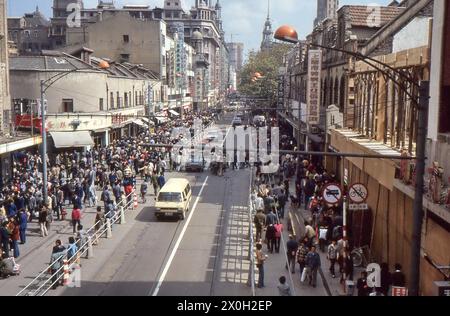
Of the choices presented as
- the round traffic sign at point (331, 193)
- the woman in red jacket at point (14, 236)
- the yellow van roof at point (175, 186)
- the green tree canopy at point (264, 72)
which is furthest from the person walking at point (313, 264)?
the green tree canopy at point (264, 72)

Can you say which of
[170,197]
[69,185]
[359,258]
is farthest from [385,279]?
[69,185]

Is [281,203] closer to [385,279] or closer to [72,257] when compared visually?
[385,279]

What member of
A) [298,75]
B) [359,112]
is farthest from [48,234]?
[298,75]

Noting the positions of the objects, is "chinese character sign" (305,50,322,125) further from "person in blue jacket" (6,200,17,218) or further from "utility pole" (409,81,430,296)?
"utility pole" (409,81,430,296)

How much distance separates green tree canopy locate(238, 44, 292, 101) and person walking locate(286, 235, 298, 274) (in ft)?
220

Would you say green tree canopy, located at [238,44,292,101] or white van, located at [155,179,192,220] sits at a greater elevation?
green tree canopy, located at [238,44,292,101]

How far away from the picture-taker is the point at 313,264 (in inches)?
682

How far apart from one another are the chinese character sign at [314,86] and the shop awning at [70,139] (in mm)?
16599

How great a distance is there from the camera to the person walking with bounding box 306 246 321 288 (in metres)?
17.2

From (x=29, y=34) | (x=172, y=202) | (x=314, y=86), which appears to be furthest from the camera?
(x=29, y=34)

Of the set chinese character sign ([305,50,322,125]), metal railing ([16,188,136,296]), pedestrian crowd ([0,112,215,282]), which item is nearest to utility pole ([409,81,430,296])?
pedestrian crowd ([0,112,215,282])

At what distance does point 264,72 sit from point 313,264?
74.5 m

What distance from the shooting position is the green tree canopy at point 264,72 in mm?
87750

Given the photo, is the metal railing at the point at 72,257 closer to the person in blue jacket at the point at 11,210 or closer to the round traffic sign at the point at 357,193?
the person in blue jacket at the point at 11,210
